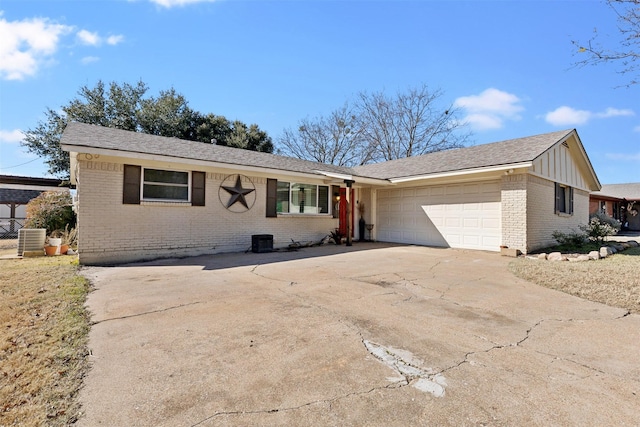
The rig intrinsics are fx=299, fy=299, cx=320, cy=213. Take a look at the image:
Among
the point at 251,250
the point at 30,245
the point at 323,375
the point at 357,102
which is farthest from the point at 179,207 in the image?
the point at 357,102

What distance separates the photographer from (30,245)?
9.03 meters

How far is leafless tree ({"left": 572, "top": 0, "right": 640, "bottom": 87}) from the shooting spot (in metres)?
5.82

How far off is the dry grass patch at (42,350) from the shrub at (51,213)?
7846 millimetres

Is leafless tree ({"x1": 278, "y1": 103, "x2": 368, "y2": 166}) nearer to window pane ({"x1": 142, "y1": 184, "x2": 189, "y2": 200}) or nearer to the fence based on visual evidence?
the fence

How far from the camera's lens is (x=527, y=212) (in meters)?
9.34

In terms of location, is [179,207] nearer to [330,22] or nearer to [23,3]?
[23,3]

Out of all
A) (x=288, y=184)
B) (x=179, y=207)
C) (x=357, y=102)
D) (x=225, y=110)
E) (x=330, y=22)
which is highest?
(x=357, y=102)

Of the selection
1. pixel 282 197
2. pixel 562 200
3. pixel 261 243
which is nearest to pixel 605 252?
pixel 562 200

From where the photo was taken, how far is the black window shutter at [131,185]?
796 cm

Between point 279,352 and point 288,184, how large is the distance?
8.81 m

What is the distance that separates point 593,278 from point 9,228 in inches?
1017

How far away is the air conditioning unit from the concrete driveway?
6.03m

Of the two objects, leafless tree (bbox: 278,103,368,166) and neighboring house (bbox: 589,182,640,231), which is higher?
leafless tree (bbox: 278,103,368,166)

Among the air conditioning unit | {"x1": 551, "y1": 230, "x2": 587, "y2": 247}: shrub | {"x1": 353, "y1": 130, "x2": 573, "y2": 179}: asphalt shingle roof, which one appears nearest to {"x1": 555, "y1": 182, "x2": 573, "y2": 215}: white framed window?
{"x1": 551, "y1": 230, "x2": 587, "y2": 247}: shrub
